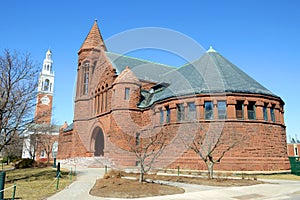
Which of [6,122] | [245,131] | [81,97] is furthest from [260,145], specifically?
[81,97]

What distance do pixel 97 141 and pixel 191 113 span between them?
63.8 ft

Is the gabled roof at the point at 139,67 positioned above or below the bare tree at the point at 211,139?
above

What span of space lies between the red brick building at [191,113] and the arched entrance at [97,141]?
151mm

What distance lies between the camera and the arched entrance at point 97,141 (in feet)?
119

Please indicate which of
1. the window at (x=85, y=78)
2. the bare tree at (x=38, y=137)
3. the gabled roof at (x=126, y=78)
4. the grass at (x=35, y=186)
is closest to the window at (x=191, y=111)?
the gabled roof at (x=126, y=78)

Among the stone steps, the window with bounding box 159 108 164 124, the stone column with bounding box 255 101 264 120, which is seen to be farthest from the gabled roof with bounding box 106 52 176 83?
the stone column with bounding box 255 101 264 120

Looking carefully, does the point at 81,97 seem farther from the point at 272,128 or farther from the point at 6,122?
the point at 272,128

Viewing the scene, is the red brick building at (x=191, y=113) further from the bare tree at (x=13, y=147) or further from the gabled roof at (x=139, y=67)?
the bare tree at (x=13, y=147)

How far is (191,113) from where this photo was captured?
24.3m

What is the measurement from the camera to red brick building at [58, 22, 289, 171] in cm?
2298

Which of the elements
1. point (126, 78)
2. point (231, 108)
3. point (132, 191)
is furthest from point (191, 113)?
point (132, 191)

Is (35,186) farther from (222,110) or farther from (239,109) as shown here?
(239,109)

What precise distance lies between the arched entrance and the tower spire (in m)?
14.1

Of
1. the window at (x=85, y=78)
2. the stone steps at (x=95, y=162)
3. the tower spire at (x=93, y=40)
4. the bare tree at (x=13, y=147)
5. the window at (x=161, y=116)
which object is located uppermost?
the tower spire at (x=93, y=40)
